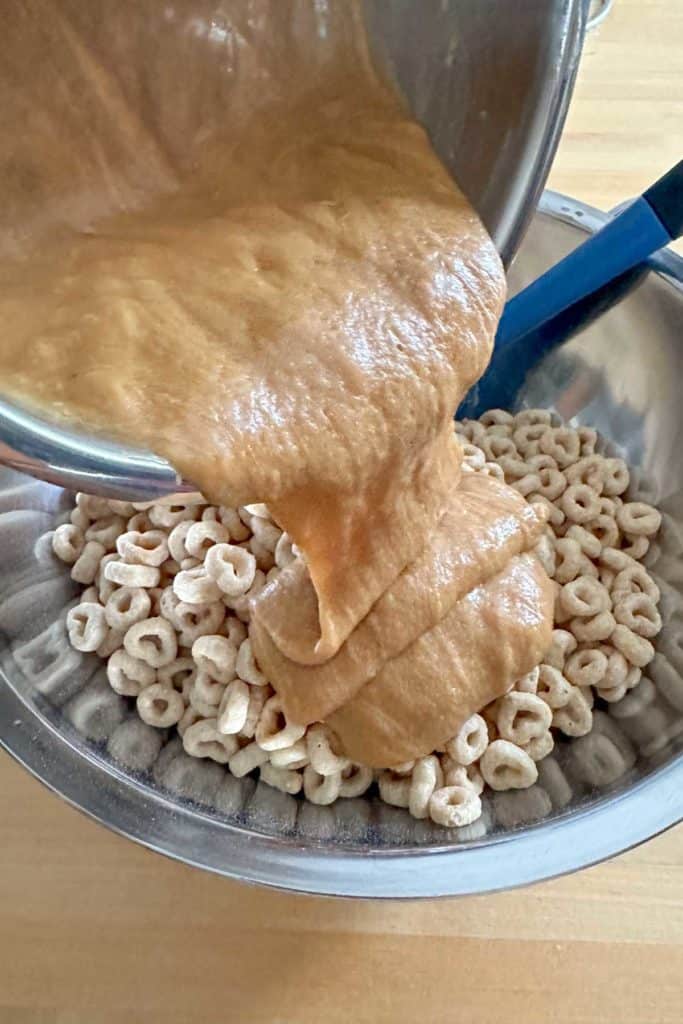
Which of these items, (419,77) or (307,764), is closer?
(419,77)

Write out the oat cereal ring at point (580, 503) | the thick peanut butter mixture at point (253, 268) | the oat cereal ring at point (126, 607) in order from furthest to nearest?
1. the oat cereal ring at point (580, 503)
2. the oat cereal ring at point (126, 607)
3. the thick peanut butter mixture at point (253, 268)

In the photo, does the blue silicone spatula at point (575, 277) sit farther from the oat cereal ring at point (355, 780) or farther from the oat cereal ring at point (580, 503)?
the oat cereal ring at point (355, 780)

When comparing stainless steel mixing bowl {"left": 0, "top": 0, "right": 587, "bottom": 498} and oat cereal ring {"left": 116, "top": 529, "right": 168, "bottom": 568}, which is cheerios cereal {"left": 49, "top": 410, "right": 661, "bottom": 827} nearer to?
oat cereal ring {"left": 116, "top": 529, "right": 168, "bottom": 568}

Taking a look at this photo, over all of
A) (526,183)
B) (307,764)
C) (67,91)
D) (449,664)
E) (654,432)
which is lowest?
(307,764)

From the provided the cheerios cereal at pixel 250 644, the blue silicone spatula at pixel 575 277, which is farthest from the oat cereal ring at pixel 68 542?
the blue silicone spatula at pixel 575 277

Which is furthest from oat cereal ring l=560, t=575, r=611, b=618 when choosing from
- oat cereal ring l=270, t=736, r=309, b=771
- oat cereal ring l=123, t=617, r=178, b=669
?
oat cereal ring l=123, t=617, r=178, b=669

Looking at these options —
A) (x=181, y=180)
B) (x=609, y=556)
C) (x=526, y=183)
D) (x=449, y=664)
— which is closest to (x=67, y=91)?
(x=181, y=180)

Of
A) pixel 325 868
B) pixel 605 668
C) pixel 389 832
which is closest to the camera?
pixel 325 868

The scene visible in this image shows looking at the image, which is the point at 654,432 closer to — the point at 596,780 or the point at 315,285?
the point at 596,780
